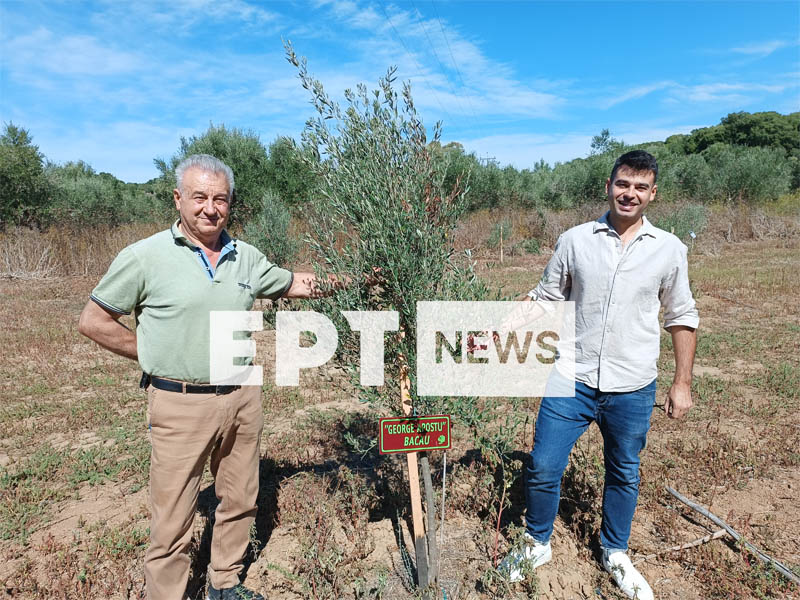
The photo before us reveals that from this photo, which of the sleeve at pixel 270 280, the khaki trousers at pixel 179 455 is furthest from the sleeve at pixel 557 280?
the khaki trousers at pixel 179 455

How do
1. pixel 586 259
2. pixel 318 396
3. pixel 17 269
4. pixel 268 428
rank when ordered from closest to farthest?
pixel 586 259 → pixel 268 428 → pixel 318 396 → pixel 17 269

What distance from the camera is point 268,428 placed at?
5.61m

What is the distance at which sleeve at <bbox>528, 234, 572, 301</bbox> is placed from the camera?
294 cm

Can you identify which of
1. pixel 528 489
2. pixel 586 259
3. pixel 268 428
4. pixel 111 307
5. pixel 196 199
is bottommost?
pixel 268 428

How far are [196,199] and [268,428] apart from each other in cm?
361

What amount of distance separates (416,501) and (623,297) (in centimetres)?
158

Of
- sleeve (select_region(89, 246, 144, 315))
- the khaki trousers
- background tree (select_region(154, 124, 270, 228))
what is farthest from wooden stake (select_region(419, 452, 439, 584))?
background tree (select_region(154, 124, 270, 228))

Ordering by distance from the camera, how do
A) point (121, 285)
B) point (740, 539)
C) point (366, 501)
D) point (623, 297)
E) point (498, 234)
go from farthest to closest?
point (498, 234), point (366, 501), point (740, 539), point (623, 297), point (121, 285)

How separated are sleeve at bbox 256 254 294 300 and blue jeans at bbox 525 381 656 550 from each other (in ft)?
5.45

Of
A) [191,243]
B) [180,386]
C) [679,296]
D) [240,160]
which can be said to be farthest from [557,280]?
[240,160]

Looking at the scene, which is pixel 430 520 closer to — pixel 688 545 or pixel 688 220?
pixel 688 545

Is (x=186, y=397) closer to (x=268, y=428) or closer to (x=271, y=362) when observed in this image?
(x=268, y=428)

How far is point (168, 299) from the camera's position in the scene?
2521 millimetres

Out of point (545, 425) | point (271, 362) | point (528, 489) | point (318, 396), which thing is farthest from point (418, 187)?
point (271, 362)
